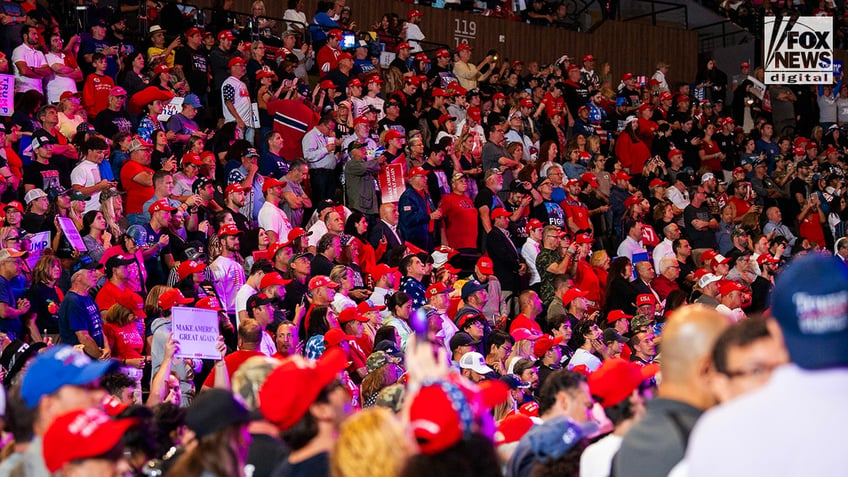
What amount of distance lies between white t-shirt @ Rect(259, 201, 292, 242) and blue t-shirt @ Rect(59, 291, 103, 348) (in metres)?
3.18

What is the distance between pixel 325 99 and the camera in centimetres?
1534

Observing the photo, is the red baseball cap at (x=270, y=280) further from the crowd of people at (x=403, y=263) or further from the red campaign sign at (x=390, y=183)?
the red campaign sign at (x=390, y=183)

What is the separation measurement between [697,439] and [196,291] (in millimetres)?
7979

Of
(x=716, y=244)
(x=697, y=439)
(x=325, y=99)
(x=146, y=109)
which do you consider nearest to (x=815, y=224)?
(x=716, y=244)

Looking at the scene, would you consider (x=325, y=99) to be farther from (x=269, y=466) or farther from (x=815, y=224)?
(x=269, y=466)

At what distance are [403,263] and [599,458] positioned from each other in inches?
312

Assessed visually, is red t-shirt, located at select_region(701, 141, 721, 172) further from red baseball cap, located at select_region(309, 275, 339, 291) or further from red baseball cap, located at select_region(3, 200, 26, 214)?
red baseball cap, located at select_region(3, 200, 26, 214)

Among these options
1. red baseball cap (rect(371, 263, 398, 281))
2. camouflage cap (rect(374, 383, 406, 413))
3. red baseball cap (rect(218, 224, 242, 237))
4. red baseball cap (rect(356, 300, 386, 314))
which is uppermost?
camouflage cap (rect(374, 383, 406, 413))

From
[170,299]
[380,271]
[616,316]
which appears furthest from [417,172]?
[170,299]

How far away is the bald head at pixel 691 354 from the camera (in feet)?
10.6

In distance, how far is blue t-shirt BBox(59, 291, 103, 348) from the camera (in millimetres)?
8719

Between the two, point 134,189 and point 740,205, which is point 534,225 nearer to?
point 740,205

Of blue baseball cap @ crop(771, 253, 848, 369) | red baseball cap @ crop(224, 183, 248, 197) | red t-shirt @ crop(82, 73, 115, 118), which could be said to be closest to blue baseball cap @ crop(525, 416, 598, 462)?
blue baseball cap @ crop(771, 253, 848, 369)

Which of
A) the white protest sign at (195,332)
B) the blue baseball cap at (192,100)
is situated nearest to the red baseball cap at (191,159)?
the blue baseball cap at (192,100)
